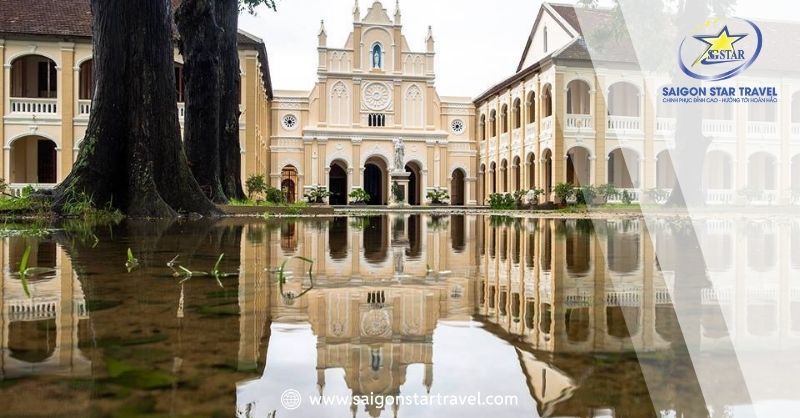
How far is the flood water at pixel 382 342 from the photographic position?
2.81ft

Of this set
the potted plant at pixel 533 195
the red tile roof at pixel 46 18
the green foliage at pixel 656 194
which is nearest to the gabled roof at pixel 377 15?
the potted plant at pixel 533 195

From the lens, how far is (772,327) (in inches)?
59.2

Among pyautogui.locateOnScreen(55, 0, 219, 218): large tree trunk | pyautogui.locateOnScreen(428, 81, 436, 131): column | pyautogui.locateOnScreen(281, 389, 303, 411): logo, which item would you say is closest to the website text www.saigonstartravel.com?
pyautogui.locateOnScreen(281, 389, 303, 411): logo

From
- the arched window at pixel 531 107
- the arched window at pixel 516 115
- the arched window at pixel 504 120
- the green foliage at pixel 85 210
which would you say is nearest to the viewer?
the green foliage at pixel 85 210

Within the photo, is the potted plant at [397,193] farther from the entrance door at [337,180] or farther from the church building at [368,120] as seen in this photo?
the entrance door at [337,180]

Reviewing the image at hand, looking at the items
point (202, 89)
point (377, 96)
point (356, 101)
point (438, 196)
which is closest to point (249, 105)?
point (356, 101)

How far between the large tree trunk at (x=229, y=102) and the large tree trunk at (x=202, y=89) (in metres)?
1.38

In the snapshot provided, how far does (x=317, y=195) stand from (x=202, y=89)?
66.1ft

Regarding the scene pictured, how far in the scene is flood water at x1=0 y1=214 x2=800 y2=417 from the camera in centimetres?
86

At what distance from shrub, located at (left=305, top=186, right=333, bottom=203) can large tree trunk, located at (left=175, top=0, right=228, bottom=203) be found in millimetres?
18485

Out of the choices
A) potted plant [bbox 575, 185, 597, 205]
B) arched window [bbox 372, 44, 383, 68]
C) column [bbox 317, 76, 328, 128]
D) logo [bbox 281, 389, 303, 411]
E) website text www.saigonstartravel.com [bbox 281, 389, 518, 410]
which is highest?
arched window [bbox 372, 44, 383, 68]

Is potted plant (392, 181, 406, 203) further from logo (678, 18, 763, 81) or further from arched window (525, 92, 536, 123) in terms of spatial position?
logo (678, 18, 763, 81)

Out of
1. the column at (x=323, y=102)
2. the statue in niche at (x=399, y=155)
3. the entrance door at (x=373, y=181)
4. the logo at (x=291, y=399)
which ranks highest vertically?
the column at (x=323, y=102)

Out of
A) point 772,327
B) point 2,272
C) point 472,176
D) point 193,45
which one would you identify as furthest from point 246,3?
point 472,176
